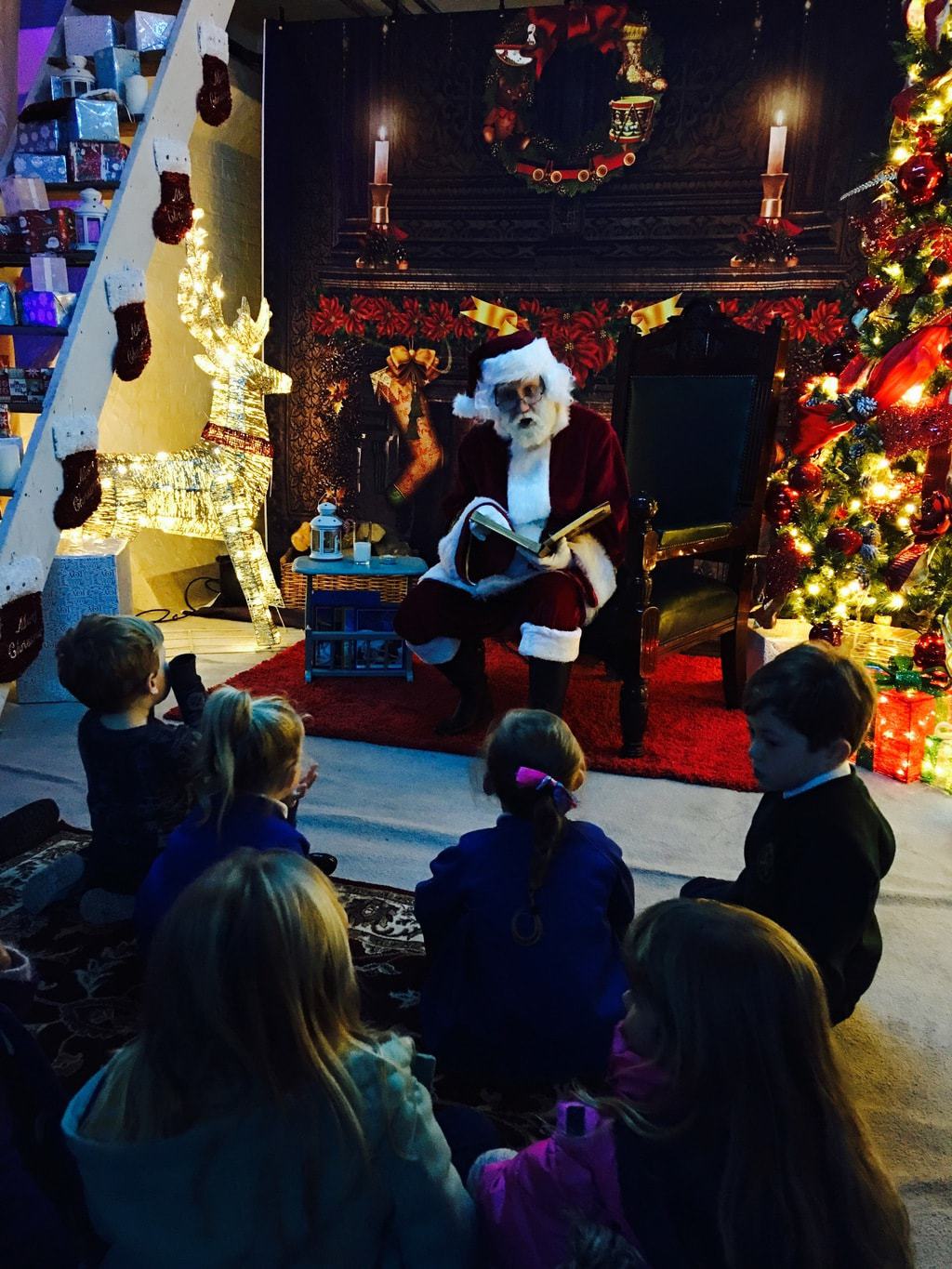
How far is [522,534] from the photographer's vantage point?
3561 mm

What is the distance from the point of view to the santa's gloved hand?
334cm

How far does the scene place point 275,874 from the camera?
96 centimetres

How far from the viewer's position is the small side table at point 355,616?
4043 millimetres

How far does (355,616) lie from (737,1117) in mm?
3394

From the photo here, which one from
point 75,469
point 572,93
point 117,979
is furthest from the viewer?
point 572,93

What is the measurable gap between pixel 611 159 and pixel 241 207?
219 cm

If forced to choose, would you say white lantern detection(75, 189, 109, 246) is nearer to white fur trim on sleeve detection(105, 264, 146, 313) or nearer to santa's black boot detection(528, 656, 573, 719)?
white fur trim on sleeve detection(105, 264, 146, 313)

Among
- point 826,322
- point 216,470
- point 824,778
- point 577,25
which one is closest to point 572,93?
point 577,25

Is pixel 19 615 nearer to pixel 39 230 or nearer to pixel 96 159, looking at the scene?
pixel 39 230

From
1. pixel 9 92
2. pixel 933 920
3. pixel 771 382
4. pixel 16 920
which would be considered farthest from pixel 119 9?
pixel 933 920

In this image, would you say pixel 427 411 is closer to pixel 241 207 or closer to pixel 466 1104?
pixel 241 207

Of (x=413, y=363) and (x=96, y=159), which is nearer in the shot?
(x=96, y=159)

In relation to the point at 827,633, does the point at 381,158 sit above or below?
above

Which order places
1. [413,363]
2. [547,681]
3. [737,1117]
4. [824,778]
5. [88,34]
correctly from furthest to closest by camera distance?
[413,363], [88,34], [547,681], [824,778], [737,1117]
